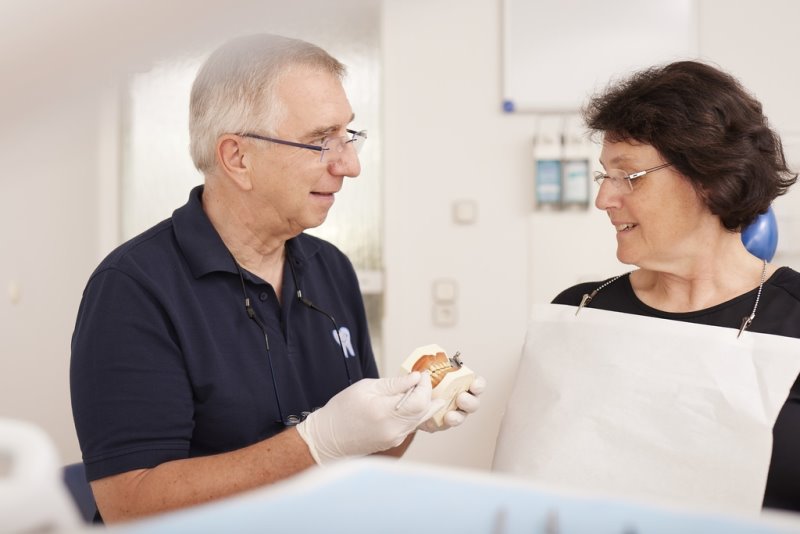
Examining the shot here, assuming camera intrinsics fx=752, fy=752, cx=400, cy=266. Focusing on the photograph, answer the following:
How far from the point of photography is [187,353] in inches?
47.4

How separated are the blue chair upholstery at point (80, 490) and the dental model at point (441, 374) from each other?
68 centimetres

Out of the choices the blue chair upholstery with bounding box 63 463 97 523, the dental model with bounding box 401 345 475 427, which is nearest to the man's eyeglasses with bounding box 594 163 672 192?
the dental model with bounding box 401 345 475 427

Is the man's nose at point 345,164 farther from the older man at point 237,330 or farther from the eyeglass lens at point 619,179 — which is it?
the eyeglass lens at point 619,179

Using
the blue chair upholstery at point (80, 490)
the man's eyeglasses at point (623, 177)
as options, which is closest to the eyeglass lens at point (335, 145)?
the man's eyeglasses at point (623, 177)

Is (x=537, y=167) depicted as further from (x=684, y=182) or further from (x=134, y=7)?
(x=134, y=7)

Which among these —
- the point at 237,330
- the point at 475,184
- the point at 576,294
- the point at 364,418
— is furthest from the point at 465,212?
the point at 364,418

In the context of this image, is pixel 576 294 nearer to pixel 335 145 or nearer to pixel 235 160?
pixel 335 145

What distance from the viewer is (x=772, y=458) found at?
3.90ft

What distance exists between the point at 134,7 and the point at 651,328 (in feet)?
3.72

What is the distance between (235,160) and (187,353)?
1.19ft

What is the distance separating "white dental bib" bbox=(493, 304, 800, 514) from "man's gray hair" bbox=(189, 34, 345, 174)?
0.69m

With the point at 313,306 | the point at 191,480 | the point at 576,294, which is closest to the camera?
the point at 191,480

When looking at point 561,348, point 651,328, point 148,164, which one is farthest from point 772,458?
point 148,164

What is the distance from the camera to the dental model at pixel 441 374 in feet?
4.20
